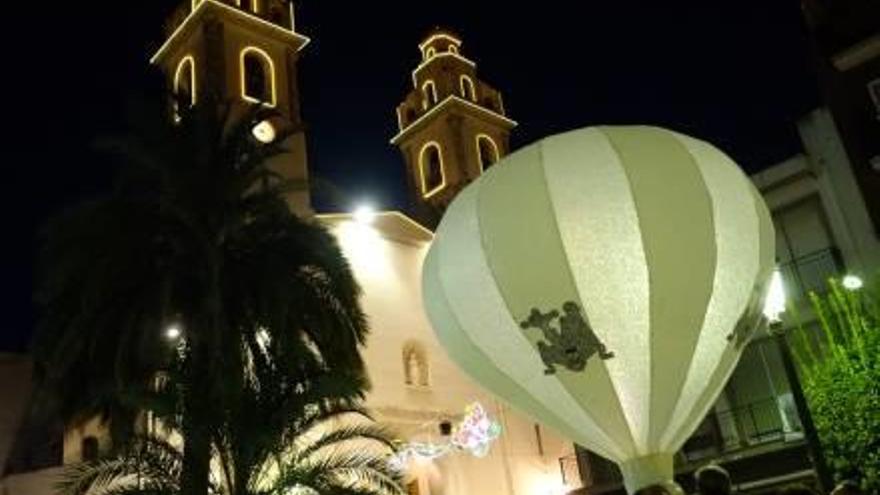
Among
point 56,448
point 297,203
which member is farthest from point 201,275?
point 56,448

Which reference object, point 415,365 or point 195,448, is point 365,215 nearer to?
point 415,365

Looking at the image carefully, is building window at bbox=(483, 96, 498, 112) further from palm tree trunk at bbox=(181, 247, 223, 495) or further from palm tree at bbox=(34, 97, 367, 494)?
palm tree trunk at bbox=(181, 247, 223, 495)

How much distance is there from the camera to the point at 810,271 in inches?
827

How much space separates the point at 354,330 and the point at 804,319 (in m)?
10.3

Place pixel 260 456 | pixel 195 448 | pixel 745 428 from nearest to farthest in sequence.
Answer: pixel 260 456 < pixel 195 448 < pixel 745 428

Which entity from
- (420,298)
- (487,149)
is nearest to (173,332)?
(420,298)

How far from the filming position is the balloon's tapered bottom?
7.70 meters

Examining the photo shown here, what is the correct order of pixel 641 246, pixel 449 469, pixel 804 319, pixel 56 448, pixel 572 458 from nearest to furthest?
pixel 641 246
pixel 804 319
pixel 449 469
pixel 572 458
pixel 56 448

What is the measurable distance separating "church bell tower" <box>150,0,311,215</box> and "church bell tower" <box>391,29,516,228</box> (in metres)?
9.98

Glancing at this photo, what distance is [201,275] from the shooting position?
16.1 meters

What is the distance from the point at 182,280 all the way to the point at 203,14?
699 inches

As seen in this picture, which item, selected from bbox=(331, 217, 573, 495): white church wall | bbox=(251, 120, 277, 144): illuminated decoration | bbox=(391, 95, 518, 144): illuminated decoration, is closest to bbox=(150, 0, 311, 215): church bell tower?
bbox=(251, 120, 277, 144): illuminated decoration

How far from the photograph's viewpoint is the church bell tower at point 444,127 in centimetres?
4153

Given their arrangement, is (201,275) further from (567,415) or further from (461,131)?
(461,131)
